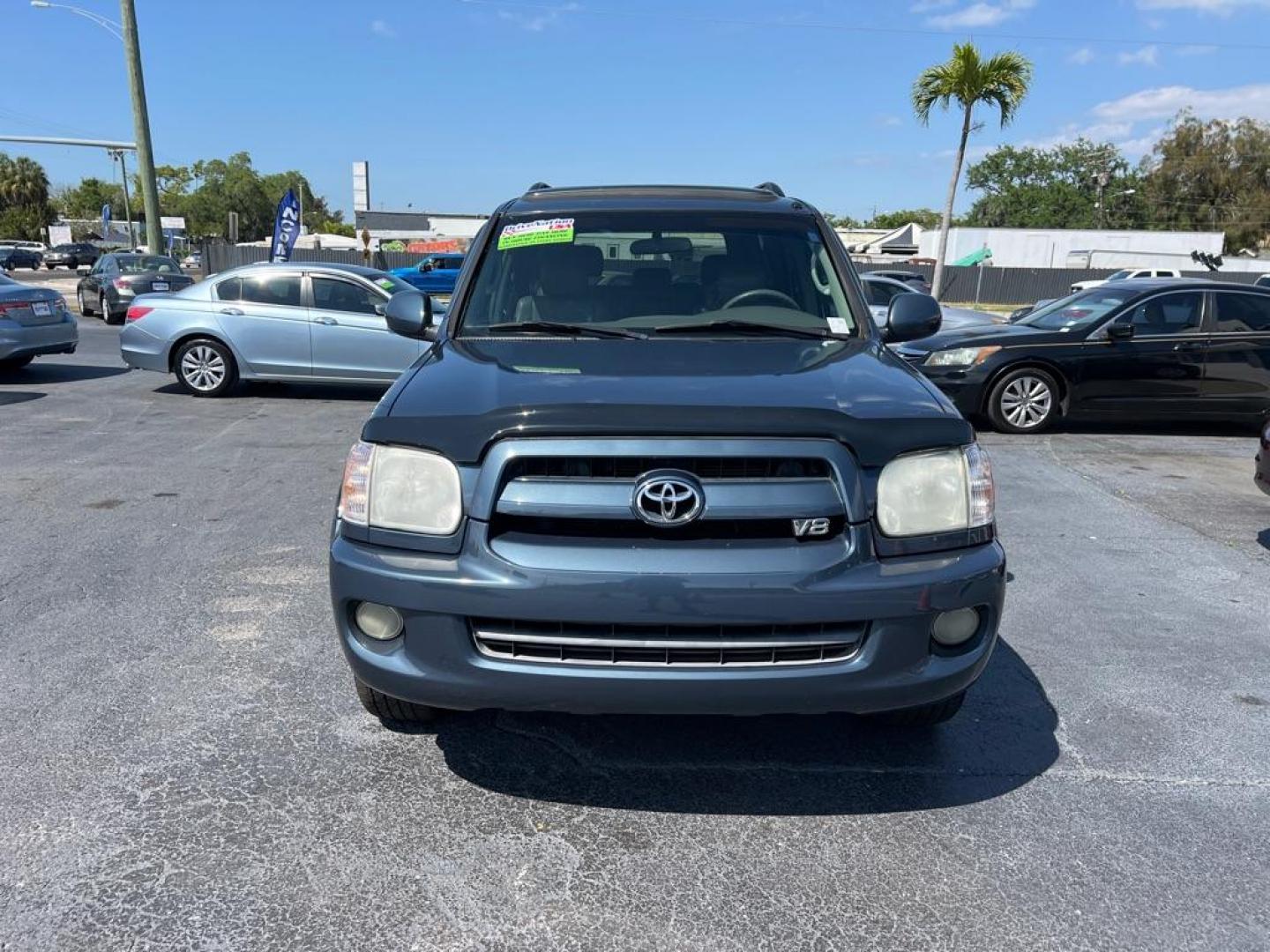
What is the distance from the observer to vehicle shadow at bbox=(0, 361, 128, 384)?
1178 centimetres

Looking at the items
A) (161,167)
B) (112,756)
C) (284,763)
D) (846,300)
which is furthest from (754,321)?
(161,167)

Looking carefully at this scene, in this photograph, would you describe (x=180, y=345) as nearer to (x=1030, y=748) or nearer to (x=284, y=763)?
(x=284, y=763)

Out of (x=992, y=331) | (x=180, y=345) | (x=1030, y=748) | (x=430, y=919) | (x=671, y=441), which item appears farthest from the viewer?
(x=180, y=345)

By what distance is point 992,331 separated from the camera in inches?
381

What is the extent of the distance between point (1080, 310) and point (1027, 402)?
1.19 m

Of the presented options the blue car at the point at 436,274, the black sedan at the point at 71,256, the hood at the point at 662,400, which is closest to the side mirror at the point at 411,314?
the hood at the point at 662,400

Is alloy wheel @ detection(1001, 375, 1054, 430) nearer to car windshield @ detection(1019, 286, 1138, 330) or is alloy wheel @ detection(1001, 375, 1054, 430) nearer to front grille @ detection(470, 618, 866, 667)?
car windshield @ detection(1019, 286, 1138, 330)

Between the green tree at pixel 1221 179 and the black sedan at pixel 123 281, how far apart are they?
75782mm

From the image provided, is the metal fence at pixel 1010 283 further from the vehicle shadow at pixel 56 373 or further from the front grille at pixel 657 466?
the front grille at pixel 657 466

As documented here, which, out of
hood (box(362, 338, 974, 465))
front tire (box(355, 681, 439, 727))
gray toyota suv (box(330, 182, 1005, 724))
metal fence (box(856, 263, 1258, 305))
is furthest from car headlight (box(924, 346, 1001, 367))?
metal fence (box(856, 263, 1258, 305))

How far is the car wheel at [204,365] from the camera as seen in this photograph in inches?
423

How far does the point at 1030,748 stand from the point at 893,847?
0.85 metres

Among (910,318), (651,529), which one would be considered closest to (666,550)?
(651,529)

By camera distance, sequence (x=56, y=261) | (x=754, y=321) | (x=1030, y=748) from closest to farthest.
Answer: (x=1030, y=748) < (x=754, y=321) < (x=56, y=261)
